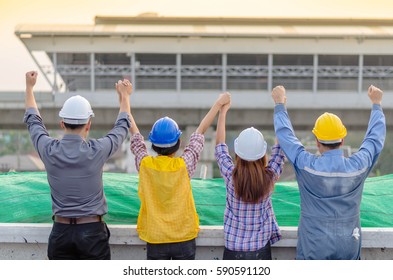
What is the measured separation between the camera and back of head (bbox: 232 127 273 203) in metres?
3.96

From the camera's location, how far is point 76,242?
4.11 metres

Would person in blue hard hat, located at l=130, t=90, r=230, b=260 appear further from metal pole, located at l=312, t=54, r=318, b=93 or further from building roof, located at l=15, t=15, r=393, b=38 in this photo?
building roof, located at l=15, t=15, r=393, b=38

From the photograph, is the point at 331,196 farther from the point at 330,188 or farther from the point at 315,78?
the point at 315,78

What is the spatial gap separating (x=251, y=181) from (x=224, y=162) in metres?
0.36

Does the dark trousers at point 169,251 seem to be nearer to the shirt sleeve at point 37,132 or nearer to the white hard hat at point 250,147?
the white hard hat at point 250,147

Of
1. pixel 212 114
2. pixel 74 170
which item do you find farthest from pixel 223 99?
pixel 74 170

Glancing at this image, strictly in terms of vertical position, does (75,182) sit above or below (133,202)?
above

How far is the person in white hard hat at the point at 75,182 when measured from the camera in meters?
4.08

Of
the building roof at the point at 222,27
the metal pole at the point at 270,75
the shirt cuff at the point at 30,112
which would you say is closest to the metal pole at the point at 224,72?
the building roof at the point at 222,27

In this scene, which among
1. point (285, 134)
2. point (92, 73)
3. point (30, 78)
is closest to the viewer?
point (285, 134)

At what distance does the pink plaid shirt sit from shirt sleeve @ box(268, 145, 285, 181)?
0.55 metres

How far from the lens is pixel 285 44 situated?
144ft

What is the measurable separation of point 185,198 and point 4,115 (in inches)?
1436

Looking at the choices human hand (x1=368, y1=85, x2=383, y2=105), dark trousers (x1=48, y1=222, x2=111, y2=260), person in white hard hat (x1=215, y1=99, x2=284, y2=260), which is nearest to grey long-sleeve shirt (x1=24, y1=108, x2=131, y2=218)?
dark trousers (x1=48, y1=222, x2=111, y2=260)
